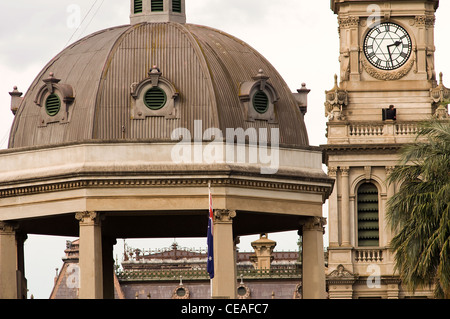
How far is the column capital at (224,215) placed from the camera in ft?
281

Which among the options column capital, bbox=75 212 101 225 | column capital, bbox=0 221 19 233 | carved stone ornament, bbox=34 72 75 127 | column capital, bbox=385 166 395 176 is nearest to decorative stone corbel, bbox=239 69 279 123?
carved stone ornament, bbox=34 72 75 127

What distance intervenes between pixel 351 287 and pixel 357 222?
18.9 ft

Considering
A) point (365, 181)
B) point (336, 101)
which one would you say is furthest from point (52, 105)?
point (365, 181)

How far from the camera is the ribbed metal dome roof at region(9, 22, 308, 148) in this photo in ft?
Result: 285

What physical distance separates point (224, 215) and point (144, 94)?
699 centimetres

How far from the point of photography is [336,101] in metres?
158

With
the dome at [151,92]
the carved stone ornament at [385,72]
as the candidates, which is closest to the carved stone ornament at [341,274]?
the carved stone ornament at [385,72]

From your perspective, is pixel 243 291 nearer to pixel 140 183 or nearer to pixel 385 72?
pixel 385 72

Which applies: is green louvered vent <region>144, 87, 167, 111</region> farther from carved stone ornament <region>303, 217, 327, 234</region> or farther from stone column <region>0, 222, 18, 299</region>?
carved stone ornament <region>303, 217, 327, 234</region>

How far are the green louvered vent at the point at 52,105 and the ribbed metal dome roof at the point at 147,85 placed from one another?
0.13 m

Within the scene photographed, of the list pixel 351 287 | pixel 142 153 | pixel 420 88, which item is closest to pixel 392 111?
pixel 420 88

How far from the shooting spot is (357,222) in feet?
522
